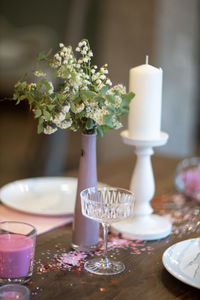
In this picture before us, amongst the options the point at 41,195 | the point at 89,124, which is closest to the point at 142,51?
the point at 41,195

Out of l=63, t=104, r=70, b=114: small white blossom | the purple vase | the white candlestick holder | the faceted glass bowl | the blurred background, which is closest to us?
l=63, t=104, r=70, b=114: small white blossom

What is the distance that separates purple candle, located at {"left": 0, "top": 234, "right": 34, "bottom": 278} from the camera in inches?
36.1

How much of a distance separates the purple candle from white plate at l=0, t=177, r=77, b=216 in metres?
0.35

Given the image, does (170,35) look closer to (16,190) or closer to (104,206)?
(16,190)

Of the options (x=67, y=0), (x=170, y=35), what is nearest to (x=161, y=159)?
(x=170, y=35)

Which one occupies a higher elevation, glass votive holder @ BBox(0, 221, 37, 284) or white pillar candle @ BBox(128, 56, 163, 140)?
white pillar candle @ BBox(128, 56, 163, 140)

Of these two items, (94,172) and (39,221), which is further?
(39,221)

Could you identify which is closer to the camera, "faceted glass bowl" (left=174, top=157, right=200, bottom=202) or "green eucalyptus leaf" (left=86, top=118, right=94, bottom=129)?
"green eucalyptus leaf" (left=86, top=118, right=94, bottom=129)

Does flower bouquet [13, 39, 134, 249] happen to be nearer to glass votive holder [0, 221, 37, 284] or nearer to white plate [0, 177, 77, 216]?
glass votive holder [0, 221, 37, 284]

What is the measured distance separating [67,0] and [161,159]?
120 inches

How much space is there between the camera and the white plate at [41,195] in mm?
1391

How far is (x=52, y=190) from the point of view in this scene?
4.97 ft

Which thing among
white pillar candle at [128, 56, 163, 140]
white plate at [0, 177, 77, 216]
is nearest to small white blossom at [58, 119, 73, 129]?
white pillar candle at [128, 56, 163, 140]

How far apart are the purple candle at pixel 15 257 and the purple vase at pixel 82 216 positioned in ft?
0.57
